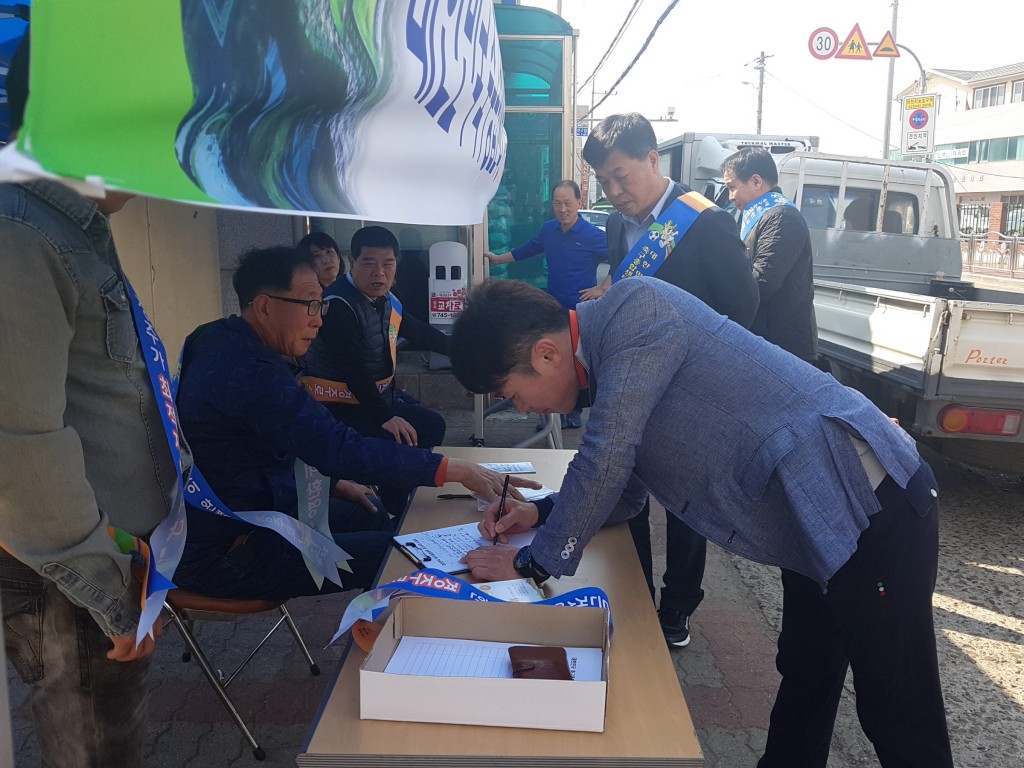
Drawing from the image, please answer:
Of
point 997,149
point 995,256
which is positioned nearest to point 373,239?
point 995,256

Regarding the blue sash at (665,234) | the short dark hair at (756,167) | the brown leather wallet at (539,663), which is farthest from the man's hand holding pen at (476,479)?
the short dark hair at (756,167)

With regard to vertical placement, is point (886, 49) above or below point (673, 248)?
above

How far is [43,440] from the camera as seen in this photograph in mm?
1283

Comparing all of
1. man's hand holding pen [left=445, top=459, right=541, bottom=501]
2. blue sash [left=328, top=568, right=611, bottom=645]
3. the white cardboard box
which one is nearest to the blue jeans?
blue sash [left=328, top=568, right=611, bottom=645]

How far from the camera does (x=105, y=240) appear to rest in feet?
4.97

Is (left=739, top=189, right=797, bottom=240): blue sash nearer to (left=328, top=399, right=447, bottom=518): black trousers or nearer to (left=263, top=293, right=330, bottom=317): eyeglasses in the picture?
(left=328, top=399, right=447, bottom=518): black trousers

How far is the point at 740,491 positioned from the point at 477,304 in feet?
2.11

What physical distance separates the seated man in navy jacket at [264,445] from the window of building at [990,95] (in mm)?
38780

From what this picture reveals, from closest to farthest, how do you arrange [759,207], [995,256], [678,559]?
[678,559], [759,207], [995,256]

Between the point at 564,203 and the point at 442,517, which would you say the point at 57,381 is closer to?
the point at 442,517

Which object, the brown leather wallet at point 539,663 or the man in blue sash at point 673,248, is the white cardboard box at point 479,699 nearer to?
the brown leather wallet at point 539,663

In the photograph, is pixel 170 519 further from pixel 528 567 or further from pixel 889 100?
pixel 889 100

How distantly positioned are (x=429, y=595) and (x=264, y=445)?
94 cm

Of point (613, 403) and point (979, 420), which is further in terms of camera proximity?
→ point (979, 420)
